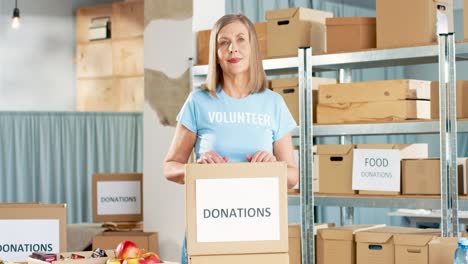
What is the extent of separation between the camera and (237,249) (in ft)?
6.88

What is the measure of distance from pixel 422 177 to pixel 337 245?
573mm

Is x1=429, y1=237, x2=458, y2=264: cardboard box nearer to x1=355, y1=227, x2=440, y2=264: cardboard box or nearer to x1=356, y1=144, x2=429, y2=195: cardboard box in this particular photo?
x1=355, y1=227, x2=440, y2=264: cardboard box

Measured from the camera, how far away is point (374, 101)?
4.42 m

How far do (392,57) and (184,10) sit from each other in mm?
1282

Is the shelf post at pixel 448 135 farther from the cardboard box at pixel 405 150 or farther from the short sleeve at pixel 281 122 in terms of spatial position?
the short sleeve at pixel 281 122

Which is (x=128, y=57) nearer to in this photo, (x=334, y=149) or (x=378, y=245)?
(x=334, y=149)

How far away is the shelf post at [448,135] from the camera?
4059 millimetres

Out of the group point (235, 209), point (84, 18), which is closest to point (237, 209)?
point (235, 209)

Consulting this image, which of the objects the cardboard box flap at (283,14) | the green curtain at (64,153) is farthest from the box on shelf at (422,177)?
the green curtain at (64,153)

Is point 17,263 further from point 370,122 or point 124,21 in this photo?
point 124,21

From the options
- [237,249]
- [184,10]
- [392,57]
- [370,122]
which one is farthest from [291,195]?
[237,249]

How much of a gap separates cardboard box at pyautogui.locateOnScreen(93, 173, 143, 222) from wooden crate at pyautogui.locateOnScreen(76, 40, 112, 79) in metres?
3.60

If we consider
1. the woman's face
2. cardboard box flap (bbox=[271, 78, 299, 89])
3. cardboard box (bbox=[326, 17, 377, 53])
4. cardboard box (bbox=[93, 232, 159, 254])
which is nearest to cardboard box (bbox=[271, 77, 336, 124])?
cardboard box flap (bbox=[271, 78, 299, 89])

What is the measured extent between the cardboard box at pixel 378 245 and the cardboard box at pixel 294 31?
108 centimetres
